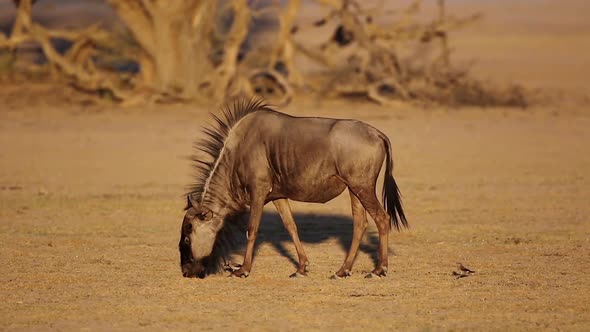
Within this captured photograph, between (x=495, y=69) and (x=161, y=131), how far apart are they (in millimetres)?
15713

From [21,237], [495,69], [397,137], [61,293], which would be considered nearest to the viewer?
[61,293]

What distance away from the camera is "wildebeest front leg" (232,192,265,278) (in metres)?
8.79

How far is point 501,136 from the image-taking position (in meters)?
19.5

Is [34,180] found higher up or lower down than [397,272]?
lower down

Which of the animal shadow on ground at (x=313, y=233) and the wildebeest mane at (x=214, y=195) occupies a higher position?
the wildebeest mane at (x=214, y=195)

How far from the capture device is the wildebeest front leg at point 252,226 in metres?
8.79

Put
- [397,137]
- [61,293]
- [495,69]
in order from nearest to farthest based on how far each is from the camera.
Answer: [61,293]
[397,137]
[495,69]

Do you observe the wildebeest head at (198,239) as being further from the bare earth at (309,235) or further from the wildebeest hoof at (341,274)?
the wildebeest hoof at (341,274)

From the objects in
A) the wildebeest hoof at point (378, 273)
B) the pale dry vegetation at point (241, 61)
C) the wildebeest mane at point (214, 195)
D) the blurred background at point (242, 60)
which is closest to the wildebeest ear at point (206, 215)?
the wildebeest mane at point (214, 195)

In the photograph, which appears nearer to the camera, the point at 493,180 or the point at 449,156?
the point at 493,180

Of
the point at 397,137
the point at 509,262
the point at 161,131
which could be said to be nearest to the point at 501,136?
the point at 397,137

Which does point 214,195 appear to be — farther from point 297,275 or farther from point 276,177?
point 297,275

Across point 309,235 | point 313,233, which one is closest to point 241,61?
point 313,233

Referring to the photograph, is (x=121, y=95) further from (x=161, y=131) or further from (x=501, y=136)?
(x=501, y=136)
